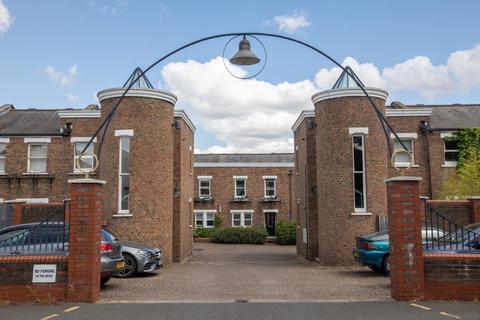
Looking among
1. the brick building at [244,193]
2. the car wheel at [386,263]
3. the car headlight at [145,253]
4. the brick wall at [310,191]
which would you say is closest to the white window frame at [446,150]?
the brick wall at [310,191]

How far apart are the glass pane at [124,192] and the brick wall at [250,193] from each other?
22.6 metres

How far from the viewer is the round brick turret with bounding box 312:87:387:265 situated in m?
18.9

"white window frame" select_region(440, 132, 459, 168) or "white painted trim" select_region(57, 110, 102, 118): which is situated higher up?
"white painted trim" select_region(57, 110, 102, 118)

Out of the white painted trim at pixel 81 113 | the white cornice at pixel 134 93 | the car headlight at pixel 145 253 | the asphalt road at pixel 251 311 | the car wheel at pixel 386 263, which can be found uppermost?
the white painted trim at pixel 81 113

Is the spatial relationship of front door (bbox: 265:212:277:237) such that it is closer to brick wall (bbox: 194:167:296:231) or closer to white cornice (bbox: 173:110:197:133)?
brick wall (bbox: 194:167:296:231)

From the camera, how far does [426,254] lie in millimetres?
10141

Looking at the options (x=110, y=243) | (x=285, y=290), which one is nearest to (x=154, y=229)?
(x=110, y=243)

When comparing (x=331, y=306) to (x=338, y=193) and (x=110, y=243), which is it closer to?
(x=110, y=243)

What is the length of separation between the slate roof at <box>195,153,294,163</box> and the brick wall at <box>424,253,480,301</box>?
3355 cm

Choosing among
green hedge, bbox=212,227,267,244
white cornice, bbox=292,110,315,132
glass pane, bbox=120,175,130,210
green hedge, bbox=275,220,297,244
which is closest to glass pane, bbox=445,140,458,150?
white cornice, bbox=292,110,315,132

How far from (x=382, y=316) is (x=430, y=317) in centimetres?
78

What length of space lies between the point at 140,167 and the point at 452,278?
1262cm

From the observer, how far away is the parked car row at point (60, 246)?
10.8 m

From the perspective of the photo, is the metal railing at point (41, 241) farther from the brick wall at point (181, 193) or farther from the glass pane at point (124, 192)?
the brick wall at point (181, 193)
